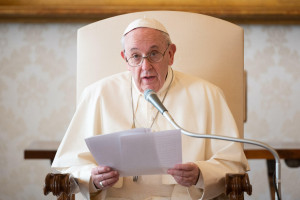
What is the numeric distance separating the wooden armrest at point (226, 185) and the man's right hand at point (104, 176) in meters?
0.13

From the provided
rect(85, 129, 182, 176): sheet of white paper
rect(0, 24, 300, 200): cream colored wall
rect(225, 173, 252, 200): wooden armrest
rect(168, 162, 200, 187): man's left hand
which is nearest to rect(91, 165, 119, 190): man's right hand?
rect(85, 129, 182, 176): sheet of white paper

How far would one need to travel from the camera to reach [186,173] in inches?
92.7

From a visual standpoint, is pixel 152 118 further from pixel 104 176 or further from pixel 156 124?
pixel 104 176

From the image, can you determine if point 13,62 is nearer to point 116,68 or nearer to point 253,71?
point 116,68

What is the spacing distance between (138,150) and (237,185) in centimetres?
48

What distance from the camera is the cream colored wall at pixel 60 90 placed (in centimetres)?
459

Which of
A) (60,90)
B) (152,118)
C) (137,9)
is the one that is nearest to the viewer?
(152,118)

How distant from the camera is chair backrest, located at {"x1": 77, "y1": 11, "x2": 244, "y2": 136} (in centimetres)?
319

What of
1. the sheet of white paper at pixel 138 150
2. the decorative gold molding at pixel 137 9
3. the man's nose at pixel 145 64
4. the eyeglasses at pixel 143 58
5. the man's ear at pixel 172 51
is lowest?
the sheet of white paper at pixel 138 150

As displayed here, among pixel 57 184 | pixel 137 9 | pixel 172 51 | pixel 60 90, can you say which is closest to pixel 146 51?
pixel 172 51

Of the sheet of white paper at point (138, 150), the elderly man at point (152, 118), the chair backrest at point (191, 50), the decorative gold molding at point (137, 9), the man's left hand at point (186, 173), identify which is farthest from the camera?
the decorative gold molding at point (137, 9)

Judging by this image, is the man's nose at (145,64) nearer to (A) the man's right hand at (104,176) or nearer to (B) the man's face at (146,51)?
(B) the man's face at (146,51)

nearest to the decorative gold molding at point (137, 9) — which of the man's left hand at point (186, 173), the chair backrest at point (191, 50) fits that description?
the chair backrest at point (191, 50)

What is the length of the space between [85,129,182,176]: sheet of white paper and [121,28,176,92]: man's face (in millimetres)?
640
